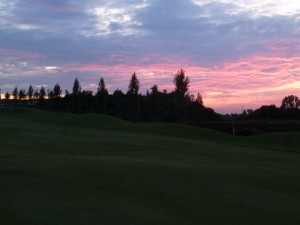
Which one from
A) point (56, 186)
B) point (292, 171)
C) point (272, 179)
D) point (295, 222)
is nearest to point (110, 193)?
point (56, 186)

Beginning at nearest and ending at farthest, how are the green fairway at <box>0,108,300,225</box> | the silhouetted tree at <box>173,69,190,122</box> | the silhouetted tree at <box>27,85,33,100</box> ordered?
the green fairway at <box>0,108,300,225</box> → the silhouetted tree at <box>173,69,190,122</box> → the silhouetted tree at <box>27,85,33,100</box>

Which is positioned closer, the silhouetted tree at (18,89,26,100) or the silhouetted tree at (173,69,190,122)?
the silhouetted tree at (173,69,190,122)

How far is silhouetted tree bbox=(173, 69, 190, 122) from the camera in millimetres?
65875

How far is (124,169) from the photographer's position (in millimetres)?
13641

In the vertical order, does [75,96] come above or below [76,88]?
below

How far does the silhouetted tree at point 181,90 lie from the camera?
65.9 meters

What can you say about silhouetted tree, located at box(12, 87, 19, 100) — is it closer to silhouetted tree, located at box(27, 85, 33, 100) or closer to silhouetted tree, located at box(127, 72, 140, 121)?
silhouetted tree, located at box(27, 85, 33, 100)

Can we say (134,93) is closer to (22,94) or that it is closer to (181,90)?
(181,90)

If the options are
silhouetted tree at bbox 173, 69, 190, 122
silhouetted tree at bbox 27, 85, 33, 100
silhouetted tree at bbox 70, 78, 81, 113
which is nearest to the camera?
silhouetted tree at bbox 173, 69, 190, 122

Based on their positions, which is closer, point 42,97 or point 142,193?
point 142,193

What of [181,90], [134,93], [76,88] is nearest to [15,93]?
[76,88]

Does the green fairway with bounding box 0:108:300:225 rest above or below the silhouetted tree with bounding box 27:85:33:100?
below

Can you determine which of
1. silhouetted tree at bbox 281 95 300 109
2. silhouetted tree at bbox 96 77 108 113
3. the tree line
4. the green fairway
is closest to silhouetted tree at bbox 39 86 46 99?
the tree line

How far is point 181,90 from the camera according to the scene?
67188 millimetres
